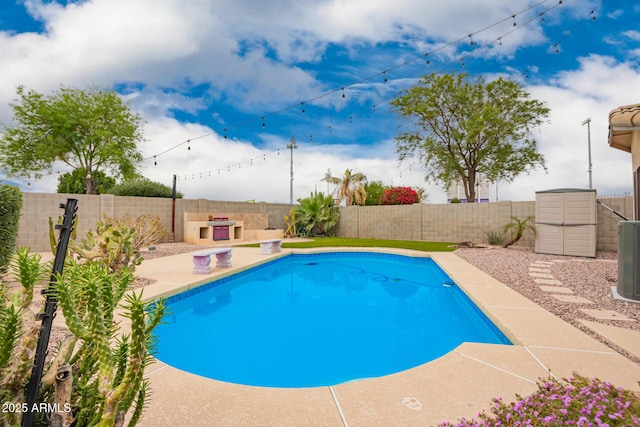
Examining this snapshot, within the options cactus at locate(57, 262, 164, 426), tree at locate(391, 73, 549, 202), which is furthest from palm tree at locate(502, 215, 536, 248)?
cactus at locate(57, 262, 164, 426)

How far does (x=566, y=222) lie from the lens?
30.5 feet

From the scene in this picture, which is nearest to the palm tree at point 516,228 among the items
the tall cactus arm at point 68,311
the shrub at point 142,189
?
the tall cactus arm at point 68,311

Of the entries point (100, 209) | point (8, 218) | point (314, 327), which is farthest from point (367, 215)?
point (8, 218)

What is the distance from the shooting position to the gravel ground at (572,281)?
12.5ft

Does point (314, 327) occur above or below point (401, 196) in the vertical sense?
below

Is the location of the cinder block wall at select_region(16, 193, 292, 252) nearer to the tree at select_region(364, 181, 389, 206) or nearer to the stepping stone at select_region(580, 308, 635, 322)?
the stepping stone at select_region(580, 308, 635, 322)

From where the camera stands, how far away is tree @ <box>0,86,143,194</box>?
18.5 m

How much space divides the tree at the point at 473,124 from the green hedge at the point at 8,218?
16.7 metres

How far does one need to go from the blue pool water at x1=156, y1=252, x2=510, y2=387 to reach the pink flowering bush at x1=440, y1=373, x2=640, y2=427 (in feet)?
5.80

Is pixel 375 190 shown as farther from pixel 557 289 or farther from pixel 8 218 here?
pixel 8 218

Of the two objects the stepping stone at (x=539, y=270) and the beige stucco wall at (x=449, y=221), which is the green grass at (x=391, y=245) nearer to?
the beige stucco wall at (x=449, y=221)

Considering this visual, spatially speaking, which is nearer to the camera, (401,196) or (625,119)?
(625,119)

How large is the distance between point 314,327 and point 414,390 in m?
2.45

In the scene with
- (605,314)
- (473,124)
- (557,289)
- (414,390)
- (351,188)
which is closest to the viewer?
(414,390)
